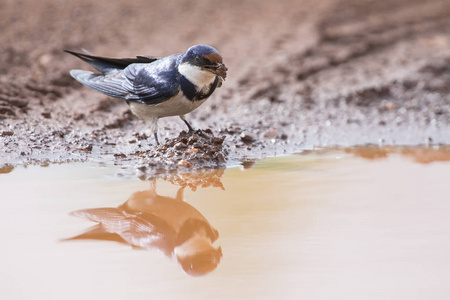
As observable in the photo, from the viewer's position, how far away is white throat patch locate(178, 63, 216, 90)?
4047 millimetres

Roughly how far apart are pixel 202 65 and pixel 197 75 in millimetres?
82

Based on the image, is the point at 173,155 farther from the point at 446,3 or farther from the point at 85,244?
the point at 446,3

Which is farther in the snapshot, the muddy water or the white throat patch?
the white throat patch

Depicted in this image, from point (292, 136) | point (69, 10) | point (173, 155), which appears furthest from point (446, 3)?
point (173, 155)

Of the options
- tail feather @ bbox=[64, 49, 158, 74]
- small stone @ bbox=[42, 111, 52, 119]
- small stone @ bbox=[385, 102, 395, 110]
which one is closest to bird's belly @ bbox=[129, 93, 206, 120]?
tail feather @ bbox=[64, 49, 158, 74]

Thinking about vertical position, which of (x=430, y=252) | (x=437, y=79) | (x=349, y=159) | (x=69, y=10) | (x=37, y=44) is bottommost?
(x=430, y=252)

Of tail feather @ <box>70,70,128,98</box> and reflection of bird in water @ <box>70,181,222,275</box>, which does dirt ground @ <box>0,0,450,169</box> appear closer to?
tail feather @ <box>70,70,128,98</box>

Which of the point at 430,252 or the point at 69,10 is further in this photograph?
the point at 69,10

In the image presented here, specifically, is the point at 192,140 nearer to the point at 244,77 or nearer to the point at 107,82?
the point at 107,82

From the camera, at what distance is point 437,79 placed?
6.21 m

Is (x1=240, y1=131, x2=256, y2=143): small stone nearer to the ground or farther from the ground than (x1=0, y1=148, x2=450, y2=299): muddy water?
farther from the ground

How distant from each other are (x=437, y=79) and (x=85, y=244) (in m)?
4.40

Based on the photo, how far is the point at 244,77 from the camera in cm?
641

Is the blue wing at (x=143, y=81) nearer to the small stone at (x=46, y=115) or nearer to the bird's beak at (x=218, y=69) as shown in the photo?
the bird's beak at (x=218, y=69)
